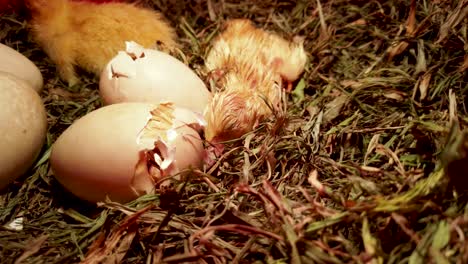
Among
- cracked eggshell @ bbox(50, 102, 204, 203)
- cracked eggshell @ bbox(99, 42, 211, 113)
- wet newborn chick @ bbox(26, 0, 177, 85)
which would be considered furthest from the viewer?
wet newborn chick @ bbox(26, 0, 177, 85)

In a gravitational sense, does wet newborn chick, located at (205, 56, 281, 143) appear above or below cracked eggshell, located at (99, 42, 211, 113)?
below

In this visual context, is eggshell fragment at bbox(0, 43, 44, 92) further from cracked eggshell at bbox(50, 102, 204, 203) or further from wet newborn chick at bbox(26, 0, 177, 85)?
cracked eggshell at bbox(50, 102, 204, 203)

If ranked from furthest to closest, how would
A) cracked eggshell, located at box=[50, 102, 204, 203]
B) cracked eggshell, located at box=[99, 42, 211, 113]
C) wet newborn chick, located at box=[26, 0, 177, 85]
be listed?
wet newborn chick, located at box=[26, 0, 177, 85], cracked eggshell, located at box=[99, 42, 211, 113], cracked eggshell, located at box=[50, 102, 204, 203]

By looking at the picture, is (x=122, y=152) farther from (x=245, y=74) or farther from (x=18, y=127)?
(x=245, y=74)

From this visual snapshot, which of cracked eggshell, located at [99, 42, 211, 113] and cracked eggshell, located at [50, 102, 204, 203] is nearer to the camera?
cracked eggshell, located at [50, 102, 204, 203]

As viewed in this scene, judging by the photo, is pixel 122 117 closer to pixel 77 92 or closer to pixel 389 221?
pixel 77 92

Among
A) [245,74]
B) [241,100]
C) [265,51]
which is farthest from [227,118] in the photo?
[265,51]

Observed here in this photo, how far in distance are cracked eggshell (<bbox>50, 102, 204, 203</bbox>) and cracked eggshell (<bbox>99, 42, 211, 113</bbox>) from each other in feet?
0.28

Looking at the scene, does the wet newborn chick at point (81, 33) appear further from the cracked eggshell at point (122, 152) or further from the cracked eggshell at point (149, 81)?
the cracked eggshell at point (122, 152)

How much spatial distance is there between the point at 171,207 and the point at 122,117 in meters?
0.20

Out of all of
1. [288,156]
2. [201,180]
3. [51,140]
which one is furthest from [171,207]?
[51,140]

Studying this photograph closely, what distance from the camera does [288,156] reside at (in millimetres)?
1121

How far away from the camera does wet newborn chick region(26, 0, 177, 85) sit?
130 centimetres

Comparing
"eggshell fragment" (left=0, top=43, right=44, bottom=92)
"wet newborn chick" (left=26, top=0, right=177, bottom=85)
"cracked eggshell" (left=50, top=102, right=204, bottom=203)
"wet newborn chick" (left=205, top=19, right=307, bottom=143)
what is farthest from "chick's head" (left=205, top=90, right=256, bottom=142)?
"eggshell fragment" (left=0, top=43, right=44, bottom=92)
